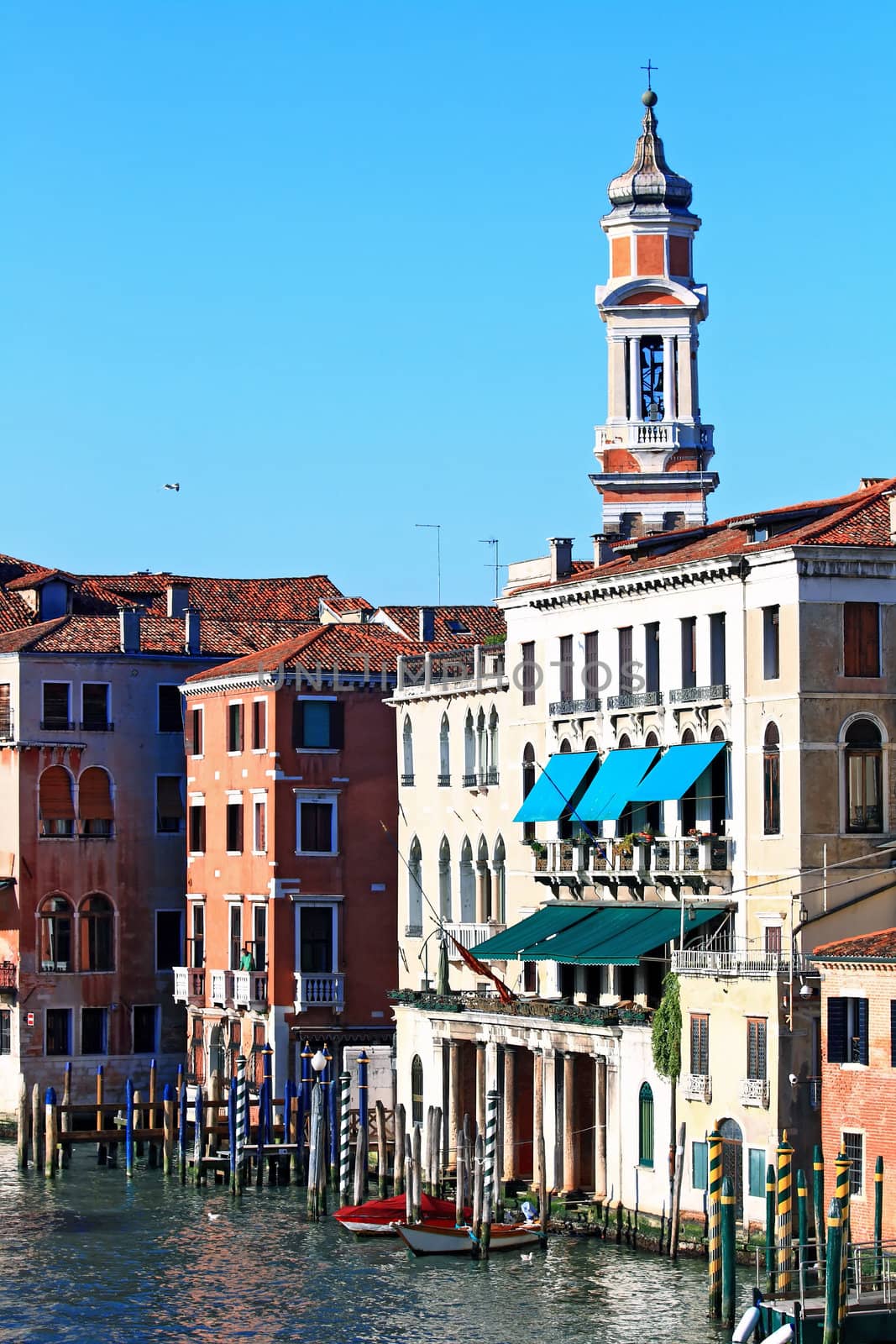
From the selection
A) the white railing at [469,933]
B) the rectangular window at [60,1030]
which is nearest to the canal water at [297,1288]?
the white railing at [469,933]

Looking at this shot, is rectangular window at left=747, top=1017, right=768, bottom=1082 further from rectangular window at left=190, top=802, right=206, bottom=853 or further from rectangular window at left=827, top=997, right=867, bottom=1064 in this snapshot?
rectangular window at left=190, top=802, right=206, bottom=853

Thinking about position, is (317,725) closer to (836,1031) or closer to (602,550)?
(602,550)

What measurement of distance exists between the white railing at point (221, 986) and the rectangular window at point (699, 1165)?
78.2 feet

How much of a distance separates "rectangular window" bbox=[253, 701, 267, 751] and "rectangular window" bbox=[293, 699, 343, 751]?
0.87 m

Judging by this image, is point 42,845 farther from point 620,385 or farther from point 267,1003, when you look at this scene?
point 620,385

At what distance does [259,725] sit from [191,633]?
8.67 meters

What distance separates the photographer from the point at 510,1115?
199 feet

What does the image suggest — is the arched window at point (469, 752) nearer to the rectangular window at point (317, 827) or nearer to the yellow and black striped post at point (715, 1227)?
the rectangular window at point (317, 827)

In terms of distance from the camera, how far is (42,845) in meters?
80.0

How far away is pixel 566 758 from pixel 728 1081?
12.3m

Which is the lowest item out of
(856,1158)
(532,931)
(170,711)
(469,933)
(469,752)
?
(856,1158)

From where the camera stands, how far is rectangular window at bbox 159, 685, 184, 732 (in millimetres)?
81500

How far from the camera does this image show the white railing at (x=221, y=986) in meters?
74.4

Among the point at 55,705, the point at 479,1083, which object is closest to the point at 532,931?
the point at 479,1083
